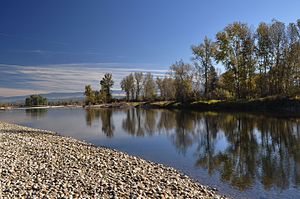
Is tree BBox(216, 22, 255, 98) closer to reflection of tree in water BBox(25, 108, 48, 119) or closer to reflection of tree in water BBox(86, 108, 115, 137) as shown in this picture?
reflection of tree in water BBox(86, 108, 115, 137)

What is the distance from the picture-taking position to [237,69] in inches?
2712

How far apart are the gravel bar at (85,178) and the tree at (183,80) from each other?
7478 centimetres

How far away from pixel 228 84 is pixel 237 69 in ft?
15.3

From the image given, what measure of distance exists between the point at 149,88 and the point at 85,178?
418 feet

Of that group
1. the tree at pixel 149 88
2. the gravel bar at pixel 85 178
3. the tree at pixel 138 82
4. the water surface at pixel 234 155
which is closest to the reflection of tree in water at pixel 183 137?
the water surface at pixel 234 155

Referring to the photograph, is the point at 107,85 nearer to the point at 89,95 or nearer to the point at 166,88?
the point at 89,95

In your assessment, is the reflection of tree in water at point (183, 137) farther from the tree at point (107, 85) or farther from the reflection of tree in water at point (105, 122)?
the tree at point (107, 85)

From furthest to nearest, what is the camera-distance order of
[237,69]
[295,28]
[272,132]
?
[237,69]
[295,28]
[272,132]

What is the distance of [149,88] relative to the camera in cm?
14138

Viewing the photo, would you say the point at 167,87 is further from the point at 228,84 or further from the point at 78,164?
the point at 78,164

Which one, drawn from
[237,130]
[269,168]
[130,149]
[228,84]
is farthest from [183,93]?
[269,168]

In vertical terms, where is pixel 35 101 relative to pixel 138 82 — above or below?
below

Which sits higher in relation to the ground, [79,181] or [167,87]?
[167,87]

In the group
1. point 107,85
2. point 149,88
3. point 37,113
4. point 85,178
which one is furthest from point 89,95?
point 85,178
